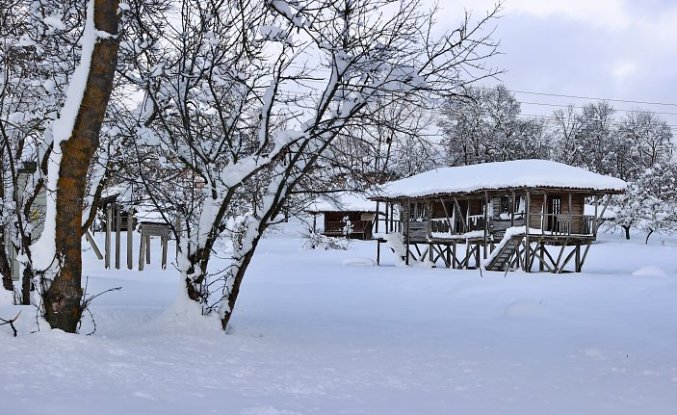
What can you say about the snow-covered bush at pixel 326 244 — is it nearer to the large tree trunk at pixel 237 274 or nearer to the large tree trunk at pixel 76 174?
the large tree trunk at pixel 237 274

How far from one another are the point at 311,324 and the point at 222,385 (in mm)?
5255

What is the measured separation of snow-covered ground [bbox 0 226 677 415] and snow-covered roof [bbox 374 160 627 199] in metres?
10.4

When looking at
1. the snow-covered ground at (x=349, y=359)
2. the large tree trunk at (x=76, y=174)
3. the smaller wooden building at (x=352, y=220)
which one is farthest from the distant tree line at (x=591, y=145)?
the large tree trunk at (x=76, y=174)

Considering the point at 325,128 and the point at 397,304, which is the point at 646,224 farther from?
the point at 325,128

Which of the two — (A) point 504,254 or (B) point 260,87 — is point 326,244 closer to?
(A) point 504,254

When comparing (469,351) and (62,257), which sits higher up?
(62,257)

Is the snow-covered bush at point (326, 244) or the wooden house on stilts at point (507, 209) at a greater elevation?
the wooden house on stilts at point (507, 209)

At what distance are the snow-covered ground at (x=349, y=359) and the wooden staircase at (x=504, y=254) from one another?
10.7 m

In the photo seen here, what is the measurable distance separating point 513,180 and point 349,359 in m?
19.1

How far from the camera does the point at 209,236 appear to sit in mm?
8273

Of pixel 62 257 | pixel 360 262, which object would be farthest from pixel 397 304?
pixel 360 262

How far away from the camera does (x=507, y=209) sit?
1160 inches

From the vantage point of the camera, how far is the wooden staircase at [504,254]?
2605cm

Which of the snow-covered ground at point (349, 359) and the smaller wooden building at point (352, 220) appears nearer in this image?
the snow-covered ground at point (349, 359)
